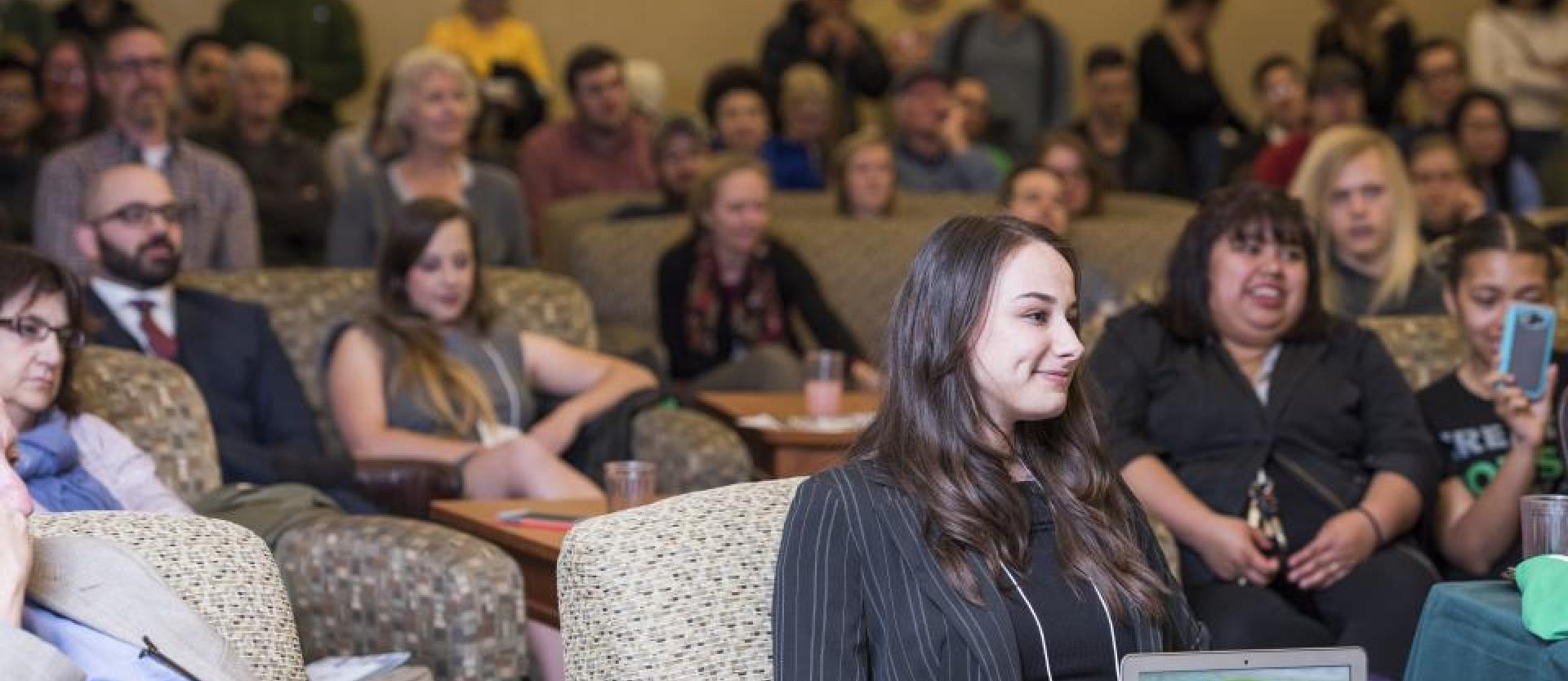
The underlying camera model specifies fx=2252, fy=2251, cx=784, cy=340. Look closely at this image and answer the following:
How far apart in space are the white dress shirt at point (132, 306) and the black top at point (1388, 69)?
5923mm

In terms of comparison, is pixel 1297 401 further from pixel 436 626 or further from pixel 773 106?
pixel 773 106

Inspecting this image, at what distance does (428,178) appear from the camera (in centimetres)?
608

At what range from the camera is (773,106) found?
8.80m

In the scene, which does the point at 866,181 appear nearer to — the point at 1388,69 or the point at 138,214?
the point at 138,214

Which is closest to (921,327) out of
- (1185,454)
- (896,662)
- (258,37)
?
(896,662)

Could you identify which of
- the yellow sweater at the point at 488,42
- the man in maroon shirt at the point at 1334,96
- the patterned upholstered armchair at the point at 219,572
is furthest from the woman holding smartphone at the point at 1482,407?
the yellow sweater at the point at 488,42

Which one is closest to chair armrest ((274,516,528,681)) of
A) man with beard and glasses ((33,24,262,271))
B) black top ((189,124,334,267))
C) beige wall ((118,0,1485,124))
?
man with beard and glasses ((33,24,262,271))

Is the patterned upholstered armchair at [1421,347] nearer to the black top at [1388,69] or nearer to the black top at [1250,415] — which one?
the black top at [1250,415]

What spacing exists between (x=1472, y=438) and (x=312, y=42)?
219 inches

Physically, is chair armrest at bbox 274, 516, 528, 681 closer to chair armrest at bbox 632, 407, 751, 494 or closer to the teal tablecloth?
chair armrest at bbox 632, 407, 751, 494

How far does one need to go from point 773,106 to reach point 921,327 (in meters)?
6.33

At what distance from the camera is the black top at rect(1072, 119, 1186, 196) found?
8.27 meters

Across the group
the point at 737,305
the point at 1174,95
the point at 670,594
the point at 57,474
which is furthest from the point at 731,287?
the point at 670,594

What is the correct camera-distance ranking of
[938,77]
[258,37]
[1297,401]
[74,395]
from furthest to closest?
1. [258,37]
2. [938,77]
3. [1297,401]
4. [74,395]
